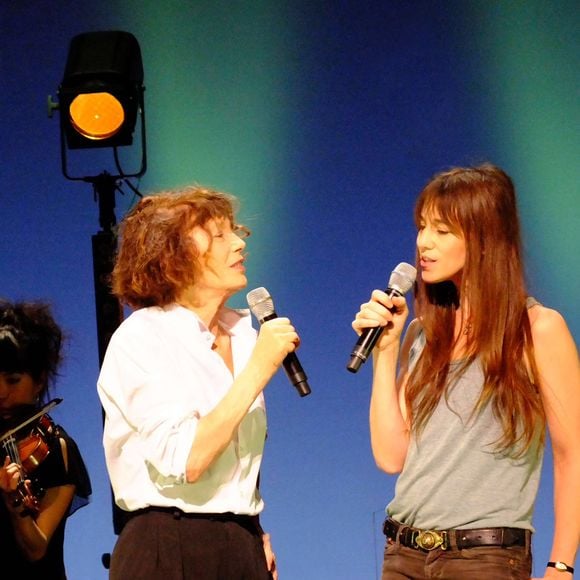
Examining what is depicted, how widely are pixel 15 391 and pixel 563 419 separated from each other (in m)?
1.57

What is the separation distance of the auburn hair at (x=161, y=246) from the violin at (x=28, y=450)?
69 cm

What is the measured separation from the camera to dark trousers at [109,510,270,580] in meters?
1.97

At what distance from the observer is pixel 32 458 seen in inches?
107

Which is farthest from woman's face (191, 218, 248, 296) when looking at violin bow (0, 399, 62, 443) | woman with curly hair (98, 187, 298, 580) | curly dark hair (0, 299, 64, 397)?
curly dark hair (0, 299, 64, 397)

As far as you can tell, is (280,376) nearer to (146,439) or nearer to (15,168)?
(15,168)

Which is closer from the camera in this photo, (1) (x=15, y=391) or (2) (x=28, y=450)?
(2) (x=28, y=450)

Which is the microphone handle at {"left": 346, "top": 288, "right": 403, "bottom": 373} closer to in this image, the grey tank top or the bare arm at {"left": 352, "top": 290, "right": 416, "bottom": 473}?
the bare arm at {"left": 352, "top": 290, "right": 416, "bottom": 473}

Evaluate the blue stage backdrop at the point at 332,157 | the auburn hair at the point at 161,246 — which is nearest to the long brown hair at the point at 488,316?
the auburn hair at the point at 161,246

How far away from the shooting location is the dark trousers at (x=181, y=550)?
1.97 m

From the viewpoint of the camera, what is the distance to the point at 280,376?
3.77 m

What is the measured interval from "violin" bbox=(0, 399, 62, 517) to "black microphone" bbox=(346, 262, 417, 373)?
1090 millimetres

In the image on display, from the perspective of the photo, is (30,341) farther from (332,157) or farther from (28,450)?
(332,157)

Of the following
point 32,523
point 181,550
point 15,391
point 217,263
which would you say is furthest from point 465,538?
point 15,391

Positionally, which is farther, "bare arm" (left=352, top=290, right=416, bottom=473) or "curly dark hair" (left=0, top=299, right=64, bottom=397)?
"curly dark hair" (left=0, top=299, right=64, bottom=397)
